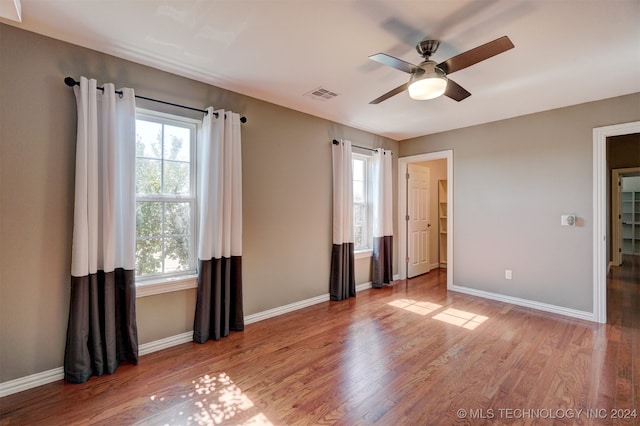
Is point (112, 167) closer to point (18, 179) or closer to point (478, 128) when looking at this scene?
point (18, 179)

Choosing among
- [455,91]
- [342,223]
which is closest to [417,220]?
[342,223]

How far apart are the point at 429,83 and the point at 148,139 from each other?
2.45 m

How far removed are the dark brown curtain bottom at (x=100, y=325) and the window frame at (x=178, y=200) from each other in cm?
17

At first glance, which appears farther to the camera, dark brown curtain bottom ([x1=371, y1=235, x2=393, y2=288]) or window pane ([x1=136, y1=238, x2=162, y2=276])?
dark brown curtain bottom ([x1=371, y1=235, x2=393, y2=288])

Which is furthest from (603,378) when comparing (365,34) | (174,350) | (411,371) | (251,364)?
(174,350)

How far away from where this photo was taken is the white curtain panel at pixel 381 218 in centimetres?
472

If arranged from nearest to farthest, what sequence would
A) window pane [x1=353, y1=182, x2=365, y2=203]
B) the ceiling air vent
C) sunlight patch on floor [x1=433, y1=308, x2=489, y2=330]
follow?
the ceiling air vent, sunlight patch on floor [x1=433, y1=308, x2=489, y2=330], window pane [x1=353, y1=182, x2=365, y2=203]

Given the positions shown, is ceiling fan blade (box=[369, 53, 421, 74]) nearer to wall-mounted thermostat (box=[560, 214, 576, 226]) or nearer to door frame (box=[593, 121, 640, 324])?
door frame (box=[593, 121, 640, 324])

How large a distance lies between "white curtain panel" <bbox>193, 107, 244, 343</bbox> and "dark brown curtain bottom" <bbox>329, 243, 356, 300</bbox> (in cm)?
149

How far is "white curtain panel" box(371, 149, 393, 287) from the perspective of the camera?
4.72 meters

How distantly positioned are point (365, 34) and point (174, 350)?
3121 millimetres

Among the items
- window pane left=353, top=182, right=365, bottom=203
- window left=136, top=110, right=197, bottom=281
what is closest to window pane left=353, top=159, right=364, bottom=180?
window pane left=353, top=182, right=365, bottom=203

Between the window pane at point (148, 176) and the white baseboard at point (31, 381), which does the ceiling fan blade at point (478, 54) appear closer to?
the window pane at point (148, 176)

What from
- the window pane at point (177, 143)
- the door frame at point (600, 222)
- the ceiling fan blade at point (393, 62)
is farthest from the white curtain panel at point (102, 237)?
the door frame at point (600, 222)
